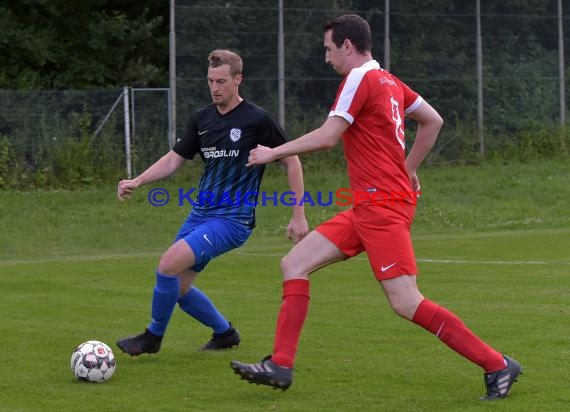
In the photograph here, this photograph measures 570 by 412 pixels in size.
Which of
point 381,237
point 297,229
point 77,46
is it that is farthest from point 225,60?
point 77,46

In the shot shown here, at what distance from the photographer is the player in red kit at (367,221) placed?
6691 mm

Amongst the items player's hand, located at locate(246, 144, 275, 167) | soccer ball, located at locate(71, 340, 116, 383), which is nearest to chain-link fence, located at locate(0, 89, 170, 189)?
soccer ball, located at locate(71, 340, 116, 383)

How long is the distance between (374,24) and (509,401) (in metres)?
18.5

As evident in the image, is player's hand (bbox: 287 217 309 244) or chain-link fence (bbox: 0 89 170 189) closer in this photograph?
player's hand (bbox: 287 217 309 244)

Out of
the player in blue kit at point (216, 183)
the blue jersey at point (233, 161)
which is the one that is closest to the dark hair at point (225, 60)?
the player in blue kit at point (216, 183)

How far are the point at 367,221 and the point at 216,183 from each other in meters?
1.81

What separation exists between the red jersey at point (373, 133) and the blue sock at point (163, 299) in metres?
1.82

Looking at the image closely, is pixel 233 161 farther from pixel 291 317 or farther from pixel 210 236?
pixel 291 317

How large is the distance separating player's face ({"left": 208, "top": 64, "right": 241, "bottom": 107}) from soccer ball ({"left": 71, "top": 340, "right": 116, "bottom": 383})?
1.90 metres

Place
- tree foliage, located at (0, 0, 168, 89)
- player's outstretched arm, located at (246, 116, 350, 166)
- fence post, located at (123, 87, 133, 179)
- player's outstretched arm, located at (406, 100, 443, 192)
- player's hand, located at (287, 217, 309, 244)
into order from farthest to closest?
tree foliage, located at (0, 0, 168, 89) → fence post, located at (123, 87, 133, 179) → player's hand, located at (287, 217, 309, 244) → player's outstretched arm, located at (406, 100, 443, 192) → player's outstretched arm, located at (246, 116, 350, 166)

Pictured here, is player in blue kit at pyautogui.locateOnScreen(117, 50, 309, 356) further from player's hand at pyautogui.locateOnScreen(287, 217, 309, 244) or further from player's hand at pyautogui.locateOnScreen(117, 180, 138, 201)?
player's hand at pyautogui.locateOnScreen(287, 217, 309, 244)

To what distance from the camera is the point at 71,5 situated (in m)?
28.0

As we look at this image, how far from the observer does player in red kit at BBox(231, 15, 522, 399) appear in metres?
6.69

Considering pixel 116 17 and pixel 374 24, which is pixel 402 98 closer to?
pixel 374 24
